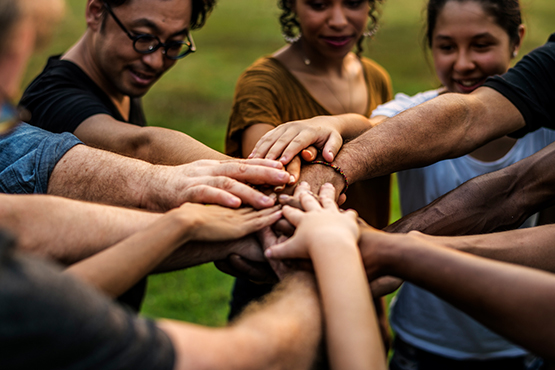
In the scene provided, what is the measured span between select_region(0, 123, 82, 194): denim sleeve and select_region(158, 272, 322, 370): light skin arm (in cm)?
99

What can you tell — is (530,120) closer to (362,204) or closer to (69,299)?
(362,204)

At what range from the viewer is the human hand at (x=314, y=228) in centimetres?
143

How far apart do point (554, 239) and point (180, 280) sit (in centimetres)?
316

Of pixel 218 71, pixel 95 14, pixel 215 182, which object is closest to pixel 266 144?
pixel 215 182

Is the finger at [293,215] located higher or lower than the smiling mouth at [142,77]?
lower

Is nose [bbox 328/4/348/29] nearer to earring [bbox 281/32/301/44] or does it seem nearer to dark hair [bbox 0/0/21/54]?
earring [bbox 281/32/301/44]

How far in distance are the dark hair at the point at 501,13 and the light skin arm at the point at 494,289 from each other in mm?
1636

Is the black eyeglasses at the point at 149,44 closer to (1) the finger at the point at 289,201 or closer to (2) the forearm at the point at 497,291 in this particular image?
(1) the finger at the point at 289,201

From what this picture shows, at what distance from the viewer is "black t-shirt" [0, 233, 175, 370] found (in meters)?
0.89

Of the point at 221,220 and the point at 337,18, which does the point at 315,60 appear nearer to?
the point at 337,18

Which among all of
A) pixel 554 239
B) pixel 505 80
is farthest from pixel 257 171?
pixel 505 80

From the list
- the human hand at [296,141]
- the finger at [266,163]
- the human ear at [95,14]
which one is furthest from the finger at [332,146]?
the human ear at [95,14]

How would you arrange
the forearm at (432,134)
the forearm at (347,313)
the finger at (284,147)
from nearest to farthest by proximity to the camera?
the forearm at (347,313) → the finger at (284,147) → the forearm at (432,134)

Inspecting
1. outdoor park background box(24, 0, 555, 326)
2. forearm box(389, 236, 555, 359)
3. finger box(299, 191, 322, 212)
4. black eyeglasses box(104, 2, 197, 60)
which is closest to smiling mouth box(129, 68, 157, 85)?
black eyeglasses box(104, 2, 197, 60)
